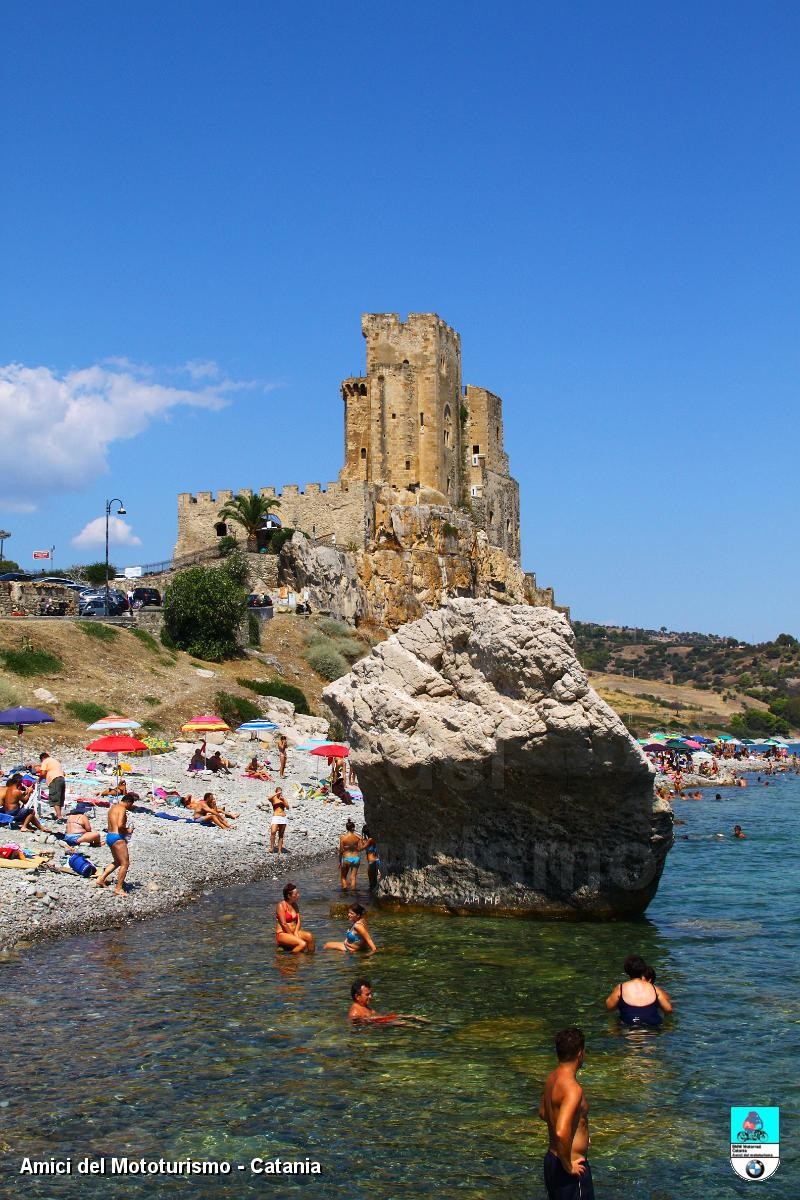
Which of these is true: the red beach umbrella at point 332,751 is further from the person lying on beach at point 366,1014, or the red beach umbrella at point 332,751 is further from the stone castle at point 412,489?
the stone castle at point 412,489

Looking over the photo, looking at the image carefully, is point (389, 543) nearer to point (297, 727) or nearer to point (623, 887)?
point (297, 727)

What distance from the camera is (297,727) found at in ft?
122

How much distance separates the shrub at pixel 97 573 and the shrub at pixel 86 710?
66.8 feet

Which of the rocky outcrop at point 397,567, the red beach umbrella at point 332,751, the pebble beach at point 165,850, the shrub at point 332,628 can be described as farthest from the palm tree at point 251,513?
the red beach umbrella at point 332,751

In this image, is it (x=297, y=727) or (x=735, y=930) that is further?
(x=297, y=727)

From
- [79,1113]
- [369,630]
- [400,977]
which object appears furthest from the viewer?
[369,630]

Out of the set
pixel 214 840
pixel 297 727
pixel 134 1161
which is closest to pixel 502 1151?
pixel 134 1161

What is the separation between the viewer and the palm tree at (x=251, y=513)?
183ft

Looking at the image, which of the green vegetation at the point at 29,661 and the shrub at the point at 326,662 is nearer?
the green vegetation at the point at 29,661

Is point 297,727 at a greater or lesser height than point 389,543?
lesser

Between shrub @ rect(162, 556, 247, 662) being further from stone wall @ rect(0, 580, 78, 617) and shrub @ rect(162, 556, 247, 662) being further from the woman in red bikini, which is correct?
the woman in red bikini

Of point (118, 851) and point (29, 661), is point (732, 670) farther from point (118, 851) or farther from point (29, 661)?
point (118, 851)

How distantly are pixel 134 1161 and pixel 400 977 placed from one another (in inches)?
203

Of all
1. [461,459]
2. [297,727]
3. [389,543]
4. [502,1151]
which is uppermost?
[461,459]
